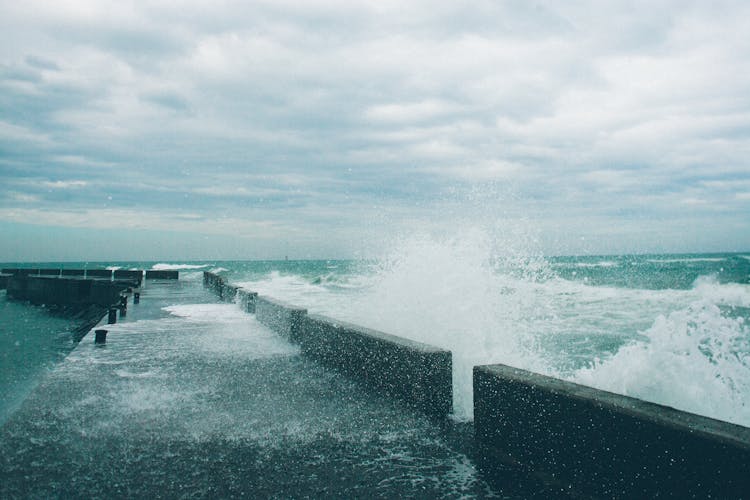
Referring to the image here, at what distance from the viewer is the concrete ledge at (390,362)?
424 centimetres

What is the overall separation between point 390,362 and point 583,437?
2.19 meters

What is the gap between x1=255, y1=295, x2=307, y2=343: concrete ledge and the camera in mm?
7520

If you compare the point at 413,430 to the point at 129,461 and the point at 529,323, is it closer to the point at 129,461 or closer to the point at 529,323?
the point at 129,461

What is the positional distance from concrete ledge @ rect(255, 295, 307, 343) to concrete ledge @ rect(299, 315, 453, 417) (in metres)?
0.97

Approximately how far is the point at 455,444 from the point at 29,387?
6.59 meters

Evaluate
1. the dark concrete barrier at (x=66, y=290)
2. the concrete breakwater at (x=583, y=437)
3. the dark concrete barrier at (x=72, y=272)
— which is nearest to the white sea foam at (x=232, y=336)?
the concrete breakwater at (x=583, y=437)

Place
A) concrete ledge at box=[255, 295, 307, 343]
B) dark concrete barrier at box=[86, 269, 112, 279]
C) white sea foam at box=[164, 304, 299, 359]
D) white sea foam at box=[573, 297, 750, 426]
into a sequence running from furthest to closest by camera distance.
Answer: dark concrete barrier at box=[86, 269, 112, 279] < concrete ledge at box=[255, 295, 307, 343] < white sea foam at box=[164, 304, 299, 359] < white sea foam at box=[573, 297, 750, 426]

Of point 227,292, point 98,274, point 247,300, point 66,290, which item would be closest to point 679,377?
point 247,300

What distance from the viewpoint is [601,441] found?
2.77 metres

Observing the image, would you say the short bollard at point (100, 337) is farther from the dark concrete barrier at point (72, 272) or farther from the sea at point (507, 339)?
the dark concrete barrier at point (72, 272)

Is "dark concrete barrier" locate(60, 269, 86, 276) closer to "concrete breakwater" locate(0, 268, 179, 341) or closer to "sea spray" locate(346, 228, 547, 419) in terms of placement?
"concrete breakwater" locate(0, 268, 179, 341)

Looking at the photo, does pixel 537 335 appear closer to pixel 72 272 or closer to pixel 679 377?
pixel 679 377

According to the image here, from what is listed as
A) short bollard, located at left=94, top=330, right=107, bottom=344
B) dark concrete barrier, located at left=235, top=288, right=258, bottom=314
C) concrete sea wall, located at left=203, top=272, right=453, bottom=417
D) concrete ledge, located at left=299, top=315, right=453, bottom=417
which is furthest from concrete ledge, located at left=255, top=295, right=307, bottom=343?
short bollard, located at left=94, top=330, right=107, bottom=344

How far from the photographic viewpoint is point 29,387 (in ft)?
23.8
